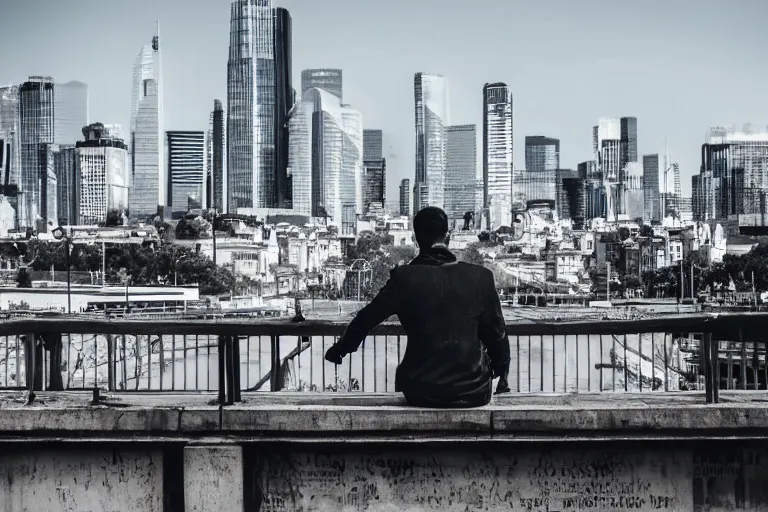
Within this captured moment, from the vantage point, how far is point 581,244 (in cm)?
15988

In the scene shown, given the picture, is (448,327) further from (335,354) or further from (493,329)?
(335,354)

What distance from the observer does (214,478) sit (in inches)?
239

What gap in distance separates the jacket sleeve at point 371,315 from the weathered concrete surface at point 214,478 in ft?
3.04

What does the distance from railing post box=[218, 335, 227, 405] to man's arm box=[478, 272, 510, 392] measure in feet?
5.42

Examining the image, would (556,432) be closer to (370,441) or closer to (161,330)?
(370,441)

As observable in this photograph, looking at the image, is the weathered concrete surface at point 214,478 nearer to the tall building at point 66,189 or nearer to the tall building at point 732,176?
the tall building at point 732,176

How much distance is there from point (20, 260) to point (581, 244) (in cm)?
8599

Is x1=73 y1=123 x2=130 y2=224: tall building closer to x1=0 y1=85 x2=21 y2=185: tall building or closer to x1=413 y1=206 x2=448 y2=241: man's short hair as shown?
x1=0 y1=85 x2=21 y2=185: tall building

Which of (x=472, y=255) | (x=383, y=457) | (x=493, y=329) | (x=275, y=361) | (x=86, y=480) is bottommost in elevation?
(x=472, y=255)

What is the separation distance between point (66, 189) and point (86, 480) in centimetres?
17965

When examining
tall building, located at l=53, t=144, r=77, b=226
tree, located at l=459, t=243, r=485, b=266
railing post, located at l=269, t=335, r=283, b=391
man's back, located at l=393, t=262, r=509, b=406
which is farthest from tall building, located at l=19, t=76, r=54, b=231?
man's back, located at l=393, t=262, r=509, b=406

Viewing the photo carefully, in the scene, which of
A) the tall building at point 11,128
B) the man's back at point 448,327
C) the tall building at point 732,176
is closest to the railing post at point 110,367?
the man's back at point 448,327

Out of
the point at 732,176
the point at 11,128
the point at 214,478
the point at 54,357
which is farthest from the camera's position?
the point at 11,128

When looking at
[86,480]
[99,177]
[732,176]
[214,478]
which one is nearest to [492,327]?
[214,478]
